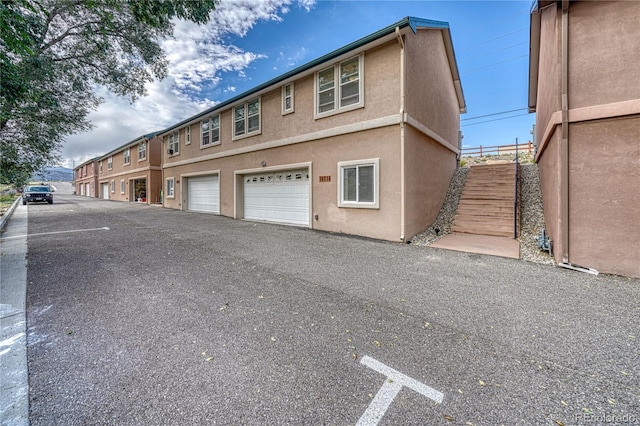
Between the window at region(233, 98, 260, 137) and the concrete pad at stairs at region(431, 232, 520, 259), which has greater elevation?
the window at region(233, 98, 260, 137)

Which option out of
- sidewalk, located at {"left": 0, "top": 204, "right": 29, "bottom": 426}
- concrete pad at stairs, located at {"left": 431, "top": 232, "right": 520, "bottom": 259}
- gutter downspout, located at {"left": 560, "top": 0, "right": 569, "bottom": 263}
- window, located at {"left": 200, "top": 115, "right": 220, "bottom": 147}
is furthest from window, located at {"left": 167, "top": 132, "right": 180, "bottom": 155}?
gutter downspout, located at {"left": 560, "top": 0, "right": 569, "bottom": 263}

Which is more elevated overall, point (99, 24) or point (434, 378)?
point (99, 24)

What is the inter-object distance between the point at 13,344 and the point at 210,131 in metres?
13.6

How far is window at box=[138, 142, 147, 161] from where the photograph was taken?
2186 centimetres

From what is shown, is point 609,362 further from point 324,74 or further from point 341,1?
point 341,1

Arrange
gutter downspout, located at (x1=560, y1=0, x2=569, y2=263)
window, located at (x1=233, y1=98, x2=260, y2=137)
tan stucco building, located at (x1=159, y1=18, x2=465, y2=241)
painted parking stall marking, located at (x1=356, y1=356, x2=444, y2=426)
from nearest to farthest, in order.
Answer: painted parking stall marking, located at (x1=356, y1=356, x2=444, y2=426) < gutter downspout, located at (x1=560, y1=0, x2=569, y2=263) < tan stucco building, located at (x1=159, y1=18, x2=465, y2=241) < window, located at (x1=233, y1=98, x2=260, y2=137)

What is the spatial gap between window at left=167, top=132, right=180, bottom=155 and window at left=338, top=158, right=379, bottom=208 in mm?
13591

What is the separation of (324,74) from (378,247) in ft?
21.1

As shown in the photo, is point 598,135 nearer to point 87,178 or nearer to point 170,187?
point 170,187

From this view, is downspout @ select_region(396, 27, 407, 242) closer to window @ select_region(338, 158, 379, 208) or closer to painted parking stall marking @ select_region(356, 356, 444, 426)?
window @ select_region(338, 158, 379, 208)

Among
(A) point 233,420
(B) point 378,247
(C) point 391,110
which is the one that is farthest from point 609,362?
(C) point 391,110

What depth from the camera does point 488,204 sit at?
9.36m

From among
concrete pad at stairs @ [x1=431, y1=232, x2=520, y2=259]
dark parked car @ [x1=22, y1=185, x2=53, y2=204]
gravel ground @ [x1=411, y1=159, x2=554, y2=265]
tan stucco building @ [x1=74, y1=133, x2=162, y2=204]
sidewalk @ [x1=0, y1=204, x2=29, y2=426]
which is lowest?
sidewalk @ [x1=0, y1=204, x2=29, y2=426]

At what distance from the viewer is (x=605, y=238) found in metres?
4.80
